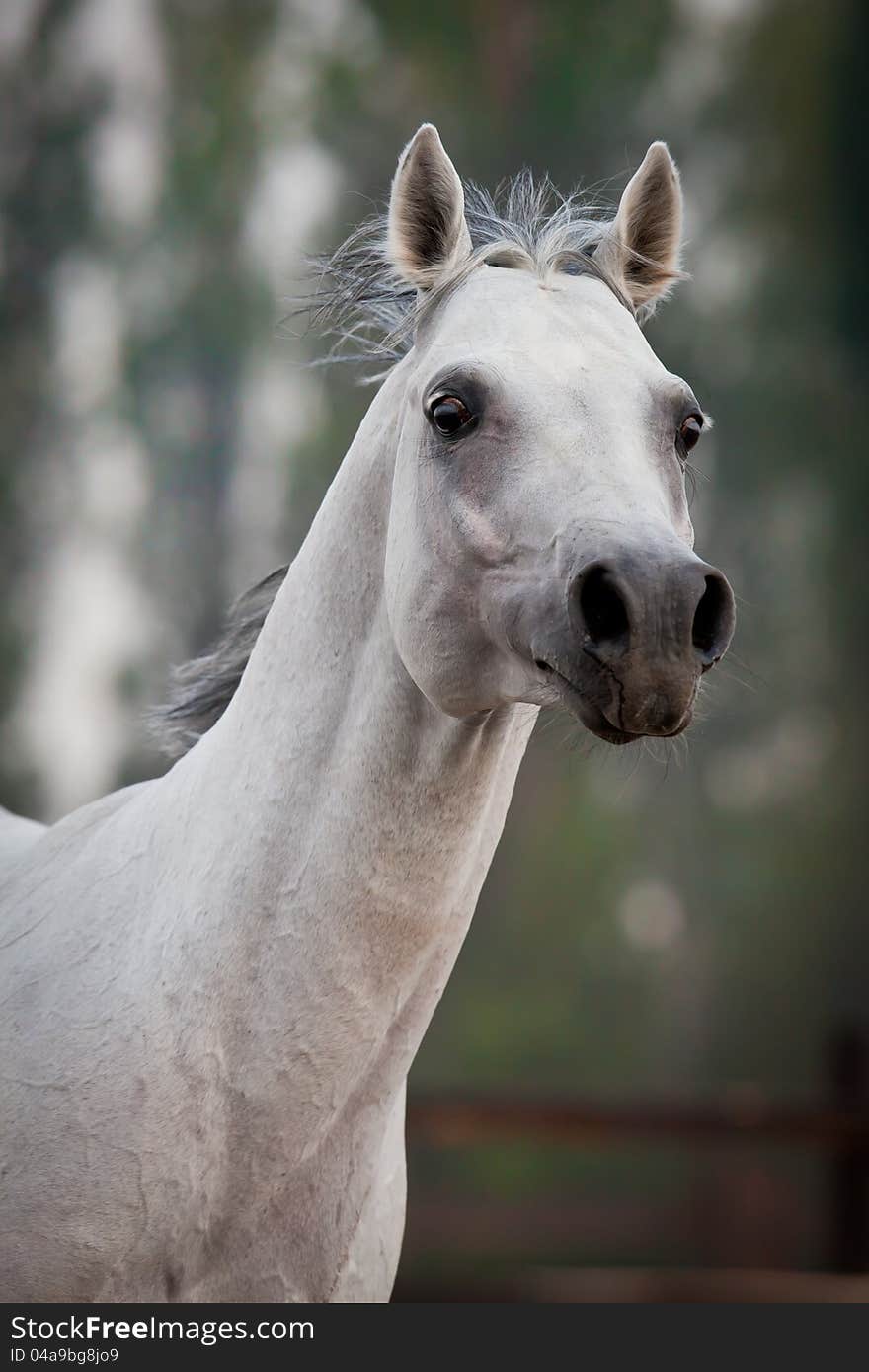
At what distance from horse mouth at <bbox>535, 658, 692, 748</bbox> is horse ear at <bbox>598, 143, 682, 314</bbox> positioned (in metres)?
0.79

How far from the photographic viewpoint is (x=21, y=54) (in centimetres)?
1027

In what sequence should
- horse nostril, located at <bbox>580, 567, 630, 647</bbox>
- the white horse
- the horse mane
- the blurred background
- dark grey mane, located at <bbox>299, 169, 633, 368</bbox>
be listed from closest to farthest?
horse nostril, located at <bbox>580, 567, 630, 647</bbox>, the white horse, dark grey mane, located at <bbox>299, 169, 633, 368</bbox>, the horse mane, the blurred background

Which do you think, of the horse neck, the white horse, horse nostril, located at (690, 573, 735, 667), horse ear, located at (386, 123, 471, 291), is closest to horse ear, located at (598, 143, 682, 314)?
the white horse

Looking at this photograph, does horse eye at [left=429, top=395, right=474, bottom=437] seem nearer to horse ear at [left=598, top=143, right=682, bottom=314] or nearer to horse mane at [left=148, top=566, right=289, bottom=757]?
horse ear at [left=598, top=143, right=682, bottom=314]

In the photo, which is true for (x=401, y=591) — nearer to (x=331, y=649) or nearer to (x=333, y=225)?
(x=331, y=649)

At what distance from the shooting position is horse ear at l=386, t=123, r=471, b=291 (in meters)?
1.86

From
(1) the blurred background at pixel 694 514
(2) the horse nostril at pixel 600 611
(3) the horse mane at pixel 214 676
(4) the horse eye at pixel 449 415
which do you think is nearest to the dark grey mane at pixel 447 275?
(4) the horse eye at pixel 449 415

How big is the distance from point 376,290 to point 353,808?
822 mm

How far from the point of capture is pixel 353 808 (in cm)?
175

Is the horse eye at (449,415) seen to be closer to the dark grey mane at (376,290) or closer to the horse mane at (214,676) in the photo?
the dark grey mane at (376,290)

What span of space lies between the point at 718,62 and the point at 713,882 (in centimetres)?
687

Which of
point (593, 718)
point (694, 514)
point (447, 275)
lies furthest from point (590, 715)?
point (694, 514)

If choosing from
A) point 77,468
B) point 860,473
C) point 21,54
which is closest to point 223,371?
point 77,468

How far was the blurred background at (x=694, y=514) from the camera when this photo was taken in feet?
32.8
